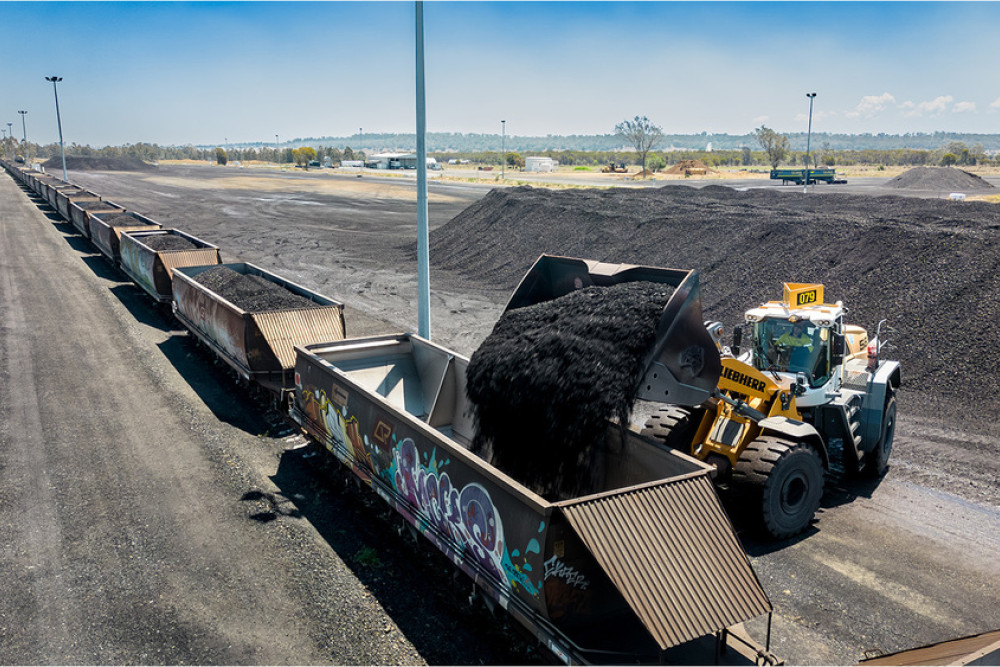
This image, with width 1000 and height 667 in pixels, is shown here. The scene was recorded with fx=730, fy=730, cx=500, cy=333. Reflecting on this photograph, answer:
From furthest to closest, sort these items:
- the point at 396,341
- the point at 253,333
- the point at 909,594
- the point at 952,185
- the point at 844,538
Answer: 1. the point at 952,185
2. the point at 253,333
3. the point at 396,341
4. the point at 844,538
5. the point at 909,594

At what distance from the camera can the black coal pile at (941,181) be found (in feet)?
176

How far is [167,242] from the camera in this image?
25.1 meters

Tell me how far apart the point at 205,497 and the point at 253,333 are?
4.06 meters

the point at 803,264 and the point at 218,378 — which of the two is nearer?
the point at 218,378

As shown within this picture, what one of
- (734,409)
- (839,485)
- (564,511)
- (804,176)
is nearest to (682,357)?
(734,409)

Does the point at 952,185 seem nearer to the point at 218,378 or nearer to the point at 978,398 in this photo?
the point at 978,398

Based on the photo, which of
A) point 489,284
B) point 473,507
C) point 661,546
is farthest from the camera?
point 489,284

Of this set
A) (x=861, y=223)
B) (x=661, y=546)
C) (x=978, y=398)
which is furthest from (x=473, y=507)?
(x=861, y=223)

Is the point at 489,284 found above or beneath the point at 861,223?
beneath

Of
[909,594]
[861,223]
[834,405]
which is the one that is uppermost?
[861,223]

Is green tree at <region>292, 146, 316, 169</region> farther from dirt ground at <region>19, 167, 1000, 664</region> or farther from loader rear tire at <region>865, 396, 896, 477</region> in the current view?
loader rear tire at <region>865, 396, 896, 477</region>

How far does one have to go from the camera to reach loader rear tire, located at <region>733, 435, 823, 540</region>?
8.98 m

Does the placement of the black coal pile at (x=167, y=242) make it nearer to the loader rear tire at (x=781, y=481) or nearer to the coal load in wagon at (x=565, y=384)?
the coal load in wagon at (x=565, y=384)

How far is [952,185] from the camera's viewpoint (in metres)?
54.2
